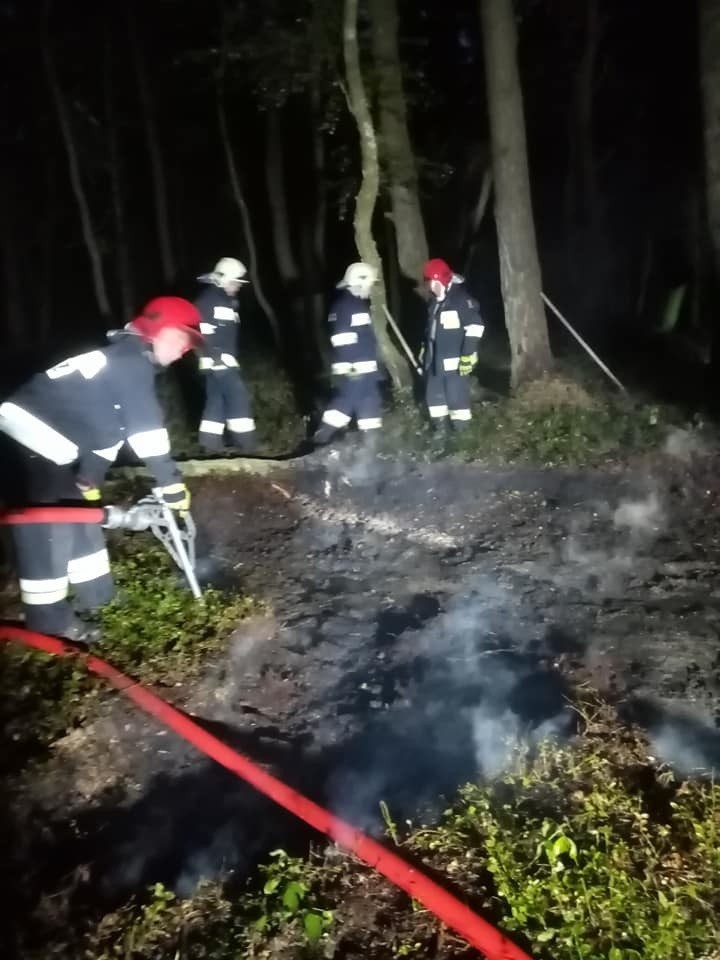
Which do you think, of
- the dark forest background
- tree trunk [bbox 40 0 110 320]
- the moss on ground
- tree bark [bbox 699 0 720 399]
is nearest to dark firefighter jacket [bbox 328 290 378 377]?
tree bark [bbox 699 0 720 399]

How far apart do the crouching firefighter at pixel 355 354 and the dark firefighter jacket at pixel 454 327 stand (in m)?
0.63

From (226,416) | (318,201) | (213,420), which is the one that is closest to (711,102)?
(226,416)

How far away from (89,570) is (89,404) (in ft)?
3.28

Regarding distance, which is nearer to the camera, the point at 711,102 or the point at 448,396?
the point at 711,102

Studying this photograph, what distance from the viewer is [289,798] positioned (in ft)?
11.5

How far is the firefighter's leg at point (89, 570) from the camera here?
16.6 feet

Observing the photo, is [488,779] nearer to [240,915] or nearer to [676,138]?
[240,915]

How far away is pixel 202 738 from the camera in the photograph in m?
3.88

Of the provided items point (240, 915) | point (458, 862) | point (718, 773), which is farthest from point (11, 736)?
point (718, 773)

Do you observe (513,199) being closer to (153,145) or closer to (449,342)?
(449,342)

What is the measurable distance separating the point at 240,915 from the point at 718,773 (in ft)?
6.61

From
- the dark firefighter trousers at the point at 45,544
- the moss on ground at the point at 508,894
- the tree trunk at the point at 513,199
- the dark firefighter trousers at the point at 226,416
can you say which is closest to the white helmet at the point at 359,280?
the dark firefighter trousers at the point at 226,416

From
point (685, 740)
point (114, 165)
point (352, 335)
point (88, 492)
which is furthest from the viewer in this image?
point (114, 165)

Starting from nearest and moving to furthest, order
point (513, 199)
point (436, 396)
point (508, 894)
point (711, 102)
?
1. point (508, 894)
2. point (711, 102)
3. point (436, 396)
4. point (513, 199)
